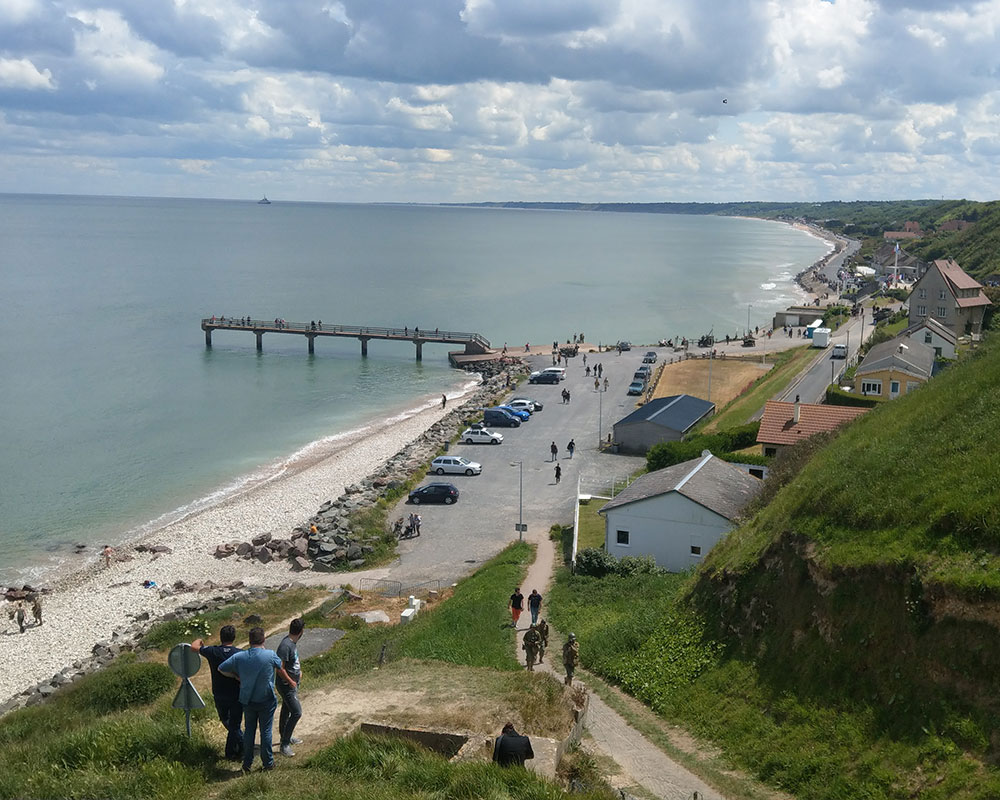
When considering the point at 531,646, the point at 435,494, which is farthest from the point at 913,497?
the point at 435,494

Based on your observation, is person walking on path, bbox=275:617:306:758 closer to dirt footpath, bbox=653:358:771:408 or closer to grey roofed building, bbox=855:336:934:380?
grey roofed building, bbox=855:336:934:380

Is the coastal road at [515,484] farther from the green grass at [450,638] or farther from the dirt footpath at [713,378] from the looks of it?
the green grass at [450,638]

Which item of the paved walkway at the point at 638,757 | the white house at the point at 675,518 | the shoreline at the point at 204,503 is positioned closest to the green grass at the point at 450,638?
the paved walkway at the point at 638,757

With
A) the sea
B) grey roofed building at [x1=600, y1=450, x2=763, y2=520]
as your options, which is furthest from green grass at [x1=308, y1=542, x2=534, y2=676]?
the sea

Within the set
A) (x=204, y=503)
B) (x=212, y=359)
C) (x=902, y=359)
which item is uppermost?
(x=902, y=359)

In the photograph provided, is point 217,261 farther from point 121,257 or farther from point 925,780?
point 925,780

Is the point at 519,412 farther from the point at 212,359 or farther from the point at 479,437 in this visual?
the point at 212,359
